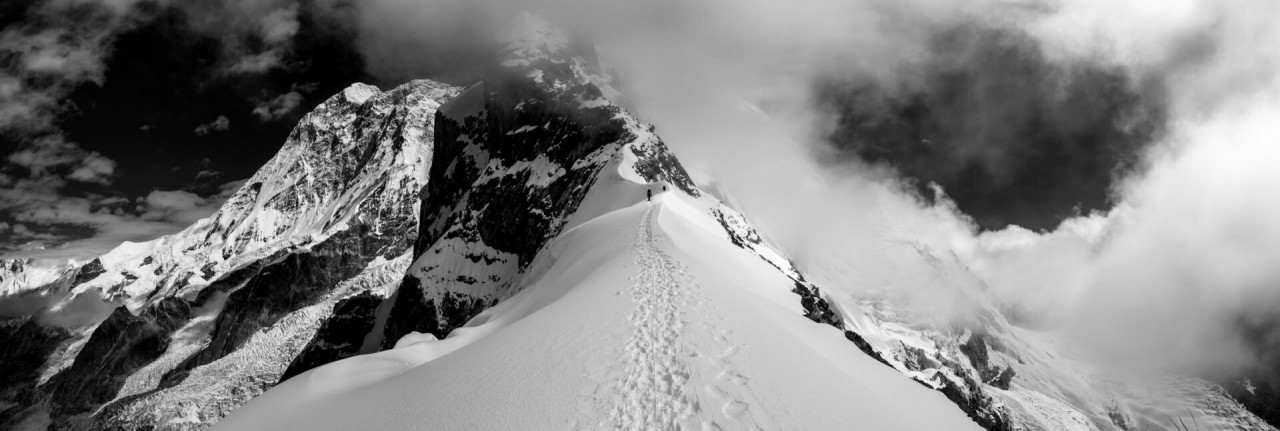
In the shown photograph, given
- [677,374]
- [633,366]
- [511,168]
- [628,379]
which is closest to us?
[628,379]

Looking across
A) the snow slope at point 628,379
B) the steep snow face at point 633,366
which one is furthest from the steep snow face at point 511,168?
the snow slope at point 628,379

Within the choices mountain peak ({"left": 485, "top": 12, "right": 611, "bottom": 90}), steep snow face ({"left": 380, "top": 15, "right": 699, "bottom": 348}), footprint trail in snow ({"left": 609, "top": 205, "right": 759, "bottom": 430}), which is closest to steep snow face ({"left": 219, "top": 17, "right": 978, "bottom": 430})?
footprint trail in snow ({"left": 609, "top": 205, "right": 759, "bottom": 430})

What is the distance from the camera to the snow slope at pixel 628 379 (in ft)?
37.5

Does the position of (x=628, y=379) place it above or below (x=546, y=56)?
below

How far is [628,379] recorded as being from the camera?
12.8 metres

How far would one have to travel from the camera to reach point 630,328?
16.4 metres

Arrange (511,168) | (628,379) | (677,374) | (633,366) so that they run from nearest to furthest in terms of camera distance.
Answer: (628,379) → (677,374) → (633,366) → (511,168)

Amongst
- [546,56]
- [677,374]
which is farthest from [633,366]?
[546,56]

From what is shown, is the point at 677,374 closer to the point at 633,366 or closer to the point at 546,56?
the point at 633,366

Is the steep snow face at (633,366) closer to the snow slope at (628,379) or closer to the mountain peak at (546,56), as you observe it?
the snow slope at (628,379)

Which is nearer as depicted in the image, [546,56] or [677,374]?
[677,374]

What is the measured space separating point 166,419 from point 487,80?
16653cm

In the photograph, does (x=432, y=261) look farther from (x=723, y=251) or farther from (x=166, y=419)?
(x=166, y=419)

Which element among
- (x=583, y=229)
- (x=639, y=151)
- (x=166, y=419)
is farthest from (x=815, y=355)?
(x=166, y=419)
